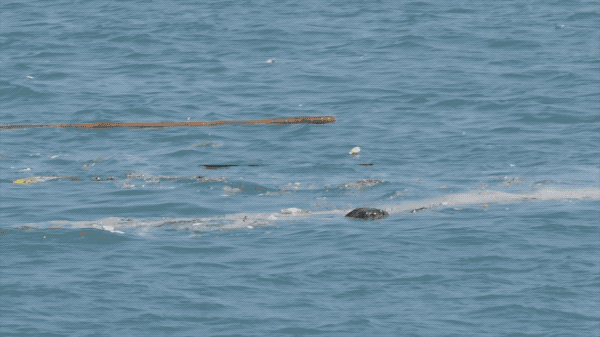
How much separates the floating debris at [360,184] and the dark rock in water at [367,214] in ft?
5.36

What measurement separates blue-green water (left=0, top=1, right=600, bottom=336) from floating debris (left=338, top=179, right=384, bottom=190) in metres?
0.09

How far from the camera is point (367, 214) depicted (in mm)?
14898

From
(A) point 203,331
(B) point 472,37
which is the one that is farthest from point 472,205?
(B) point 472,37

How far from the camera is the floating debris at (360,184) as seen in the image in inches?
656

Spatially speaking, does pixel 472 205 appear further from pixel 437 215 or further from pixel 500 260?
pixel 500 260

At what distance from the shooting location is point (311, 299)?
1170 cm

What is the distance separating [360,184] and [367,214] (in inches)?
78.4

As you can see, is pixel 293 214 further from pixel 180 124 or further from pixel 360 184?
pixel 180 124

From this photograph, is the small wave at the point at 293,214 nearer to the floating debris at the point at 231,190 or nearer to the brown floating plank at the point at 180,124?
the floating debris at the point at 231,190

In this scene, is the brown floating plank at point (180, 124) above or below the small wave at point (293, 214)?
below

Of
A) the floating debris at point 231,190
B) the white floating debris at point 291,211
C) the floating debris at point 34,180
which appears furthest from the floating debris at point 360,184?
the floating debris at point 34,180

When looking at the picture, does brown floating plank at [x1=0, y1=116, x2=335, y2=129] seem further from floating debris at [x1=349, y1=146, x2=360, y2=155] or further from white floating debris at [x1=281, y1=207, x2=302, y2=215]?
white floating debris at [x1=281, y1=207, x2=302, y2=215]

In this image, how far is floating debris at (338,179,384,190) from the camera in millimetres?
16672

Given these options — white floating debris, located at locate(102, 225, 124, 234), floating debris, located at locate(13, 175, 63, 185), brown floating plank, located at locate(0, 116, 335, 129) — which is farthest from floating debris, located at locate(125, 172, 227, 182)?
brown floating plank, located at locate(0, 116, 335, 129)
